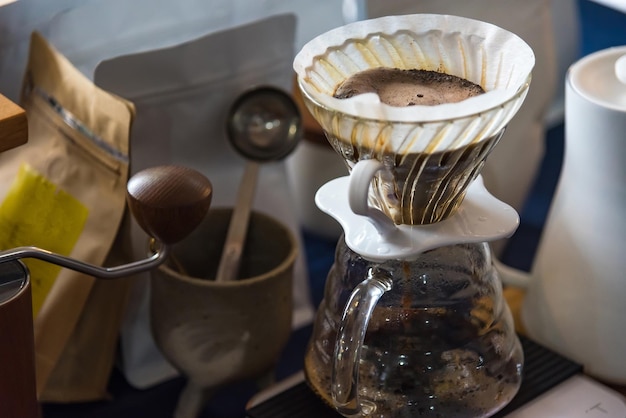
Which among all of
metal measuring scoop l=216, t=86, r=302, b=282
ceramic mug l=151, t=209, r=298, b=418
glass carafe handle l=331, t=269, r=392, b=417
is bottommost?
ceramic mug l=151, t=209, r=298, b=418

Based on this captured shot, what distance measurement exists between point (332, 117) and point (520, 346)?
0.24 metres

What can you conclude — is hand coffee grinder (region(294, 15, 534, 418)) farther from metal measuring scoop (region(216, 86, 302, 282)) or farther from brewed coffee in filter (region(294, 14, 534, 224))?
metal measuring scoop (region(216, 86, 302, 282))

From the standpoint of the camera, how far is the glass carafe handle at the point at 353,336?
1.76 feet

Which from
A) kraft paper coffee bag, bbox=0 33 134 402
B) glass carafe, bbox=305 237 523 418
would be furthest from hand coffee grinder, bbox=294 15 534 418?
kraft paper coffee bag, bbox=0 33 134 402

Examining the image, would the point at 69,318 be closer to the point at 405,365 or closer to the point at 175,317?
the point at 175,317

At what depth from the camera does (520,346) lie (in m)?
0.65

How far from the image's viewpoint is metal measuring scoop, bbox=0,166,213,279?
57 cm

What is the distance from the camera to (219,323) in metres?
0.70

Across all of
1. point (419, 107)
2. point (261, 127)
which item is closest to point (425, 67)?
point (419, 107)

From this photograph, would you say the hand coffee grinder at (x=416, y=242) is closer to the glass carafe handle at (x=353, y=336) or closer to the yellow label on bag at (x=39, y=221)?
the glass carafe handle at (x=353, y=336)

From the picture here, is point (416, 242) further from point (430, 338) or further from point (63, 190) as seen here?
point (63, 190)

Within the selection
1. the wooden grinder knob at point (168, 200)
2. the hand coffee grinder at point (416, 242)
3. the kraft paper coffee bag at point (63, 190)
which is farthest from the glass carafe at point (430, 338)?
the kraft paper coffee bag at point (63, 190)

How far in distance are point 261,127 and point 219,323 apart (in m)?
0.20

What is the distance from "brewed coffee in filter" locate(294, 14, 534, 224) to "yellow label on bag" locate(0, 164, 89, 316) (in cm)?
25
